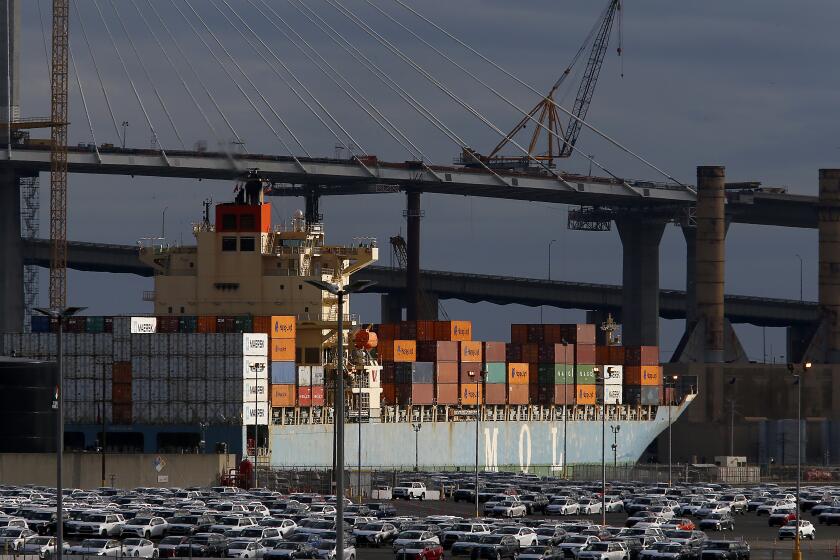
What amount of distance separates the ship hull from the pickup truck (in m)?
12.3

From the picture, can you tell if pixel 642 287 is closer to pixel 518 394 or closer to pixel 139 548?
pixel 518 394

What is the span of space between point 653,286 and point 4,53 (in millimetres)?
70683

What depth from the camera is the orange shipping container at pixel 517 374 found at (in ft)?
424

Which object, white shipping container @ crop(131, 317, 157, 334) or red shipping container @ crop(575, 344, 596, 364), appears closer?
white shipping container @ crop(131, 317, 157, 334)

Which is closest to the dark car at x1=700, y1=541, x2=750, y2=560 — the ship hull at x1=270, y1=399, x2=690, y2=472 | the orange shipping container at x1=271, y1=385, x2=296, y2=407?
the orange shipping container at x1=271, y1=385, x2=296, y2=407

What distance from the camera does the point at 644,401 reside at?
145375mm

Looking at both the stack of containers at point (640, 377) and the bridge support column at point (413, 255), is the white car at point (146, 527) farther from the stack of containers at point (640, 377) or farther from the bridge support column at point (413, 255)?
the bridge support column at point (413, 255)

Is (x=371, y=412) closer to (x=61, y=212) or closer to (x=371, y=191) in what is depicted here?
(x=61, y=212)

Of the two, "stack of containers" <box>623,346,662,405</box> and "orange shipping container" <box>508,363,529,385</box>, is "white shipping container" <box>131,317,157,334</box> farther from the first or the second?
"stack of containers" <box>623,346,662,405</box>

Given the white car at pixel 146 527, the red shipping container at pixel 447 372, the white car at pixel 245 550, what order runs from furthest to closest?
the red shipping container at pixel 447 372 < the white car at pixel 146 527 < the white car at pixel 245 550

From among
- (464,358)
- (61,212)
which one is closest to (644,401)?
(464,358)

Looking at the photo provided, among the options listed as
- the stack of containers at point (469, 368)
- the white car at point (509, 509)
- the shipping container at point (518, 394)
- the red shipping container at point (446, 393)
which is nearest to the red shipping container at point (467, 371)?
the stack of containers at point (469, 368)

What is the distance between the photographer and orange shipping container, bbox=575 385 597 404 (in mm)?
136175

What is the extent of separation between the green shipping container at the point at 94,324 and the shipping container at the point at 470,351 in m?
30.0
